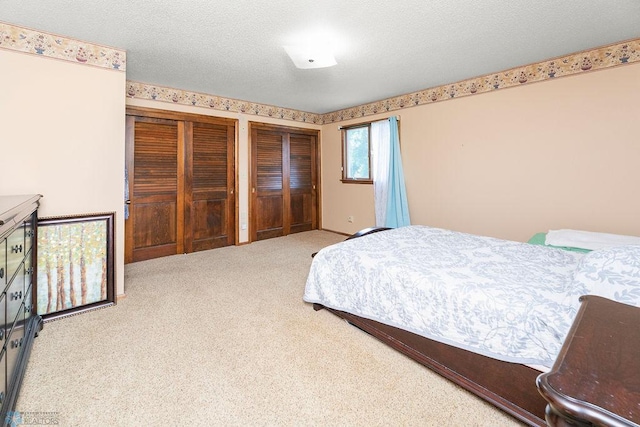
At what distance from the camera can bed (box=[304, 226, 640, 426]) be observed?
1312mm

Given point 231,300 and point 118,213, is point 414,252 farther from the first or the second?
point 118,213

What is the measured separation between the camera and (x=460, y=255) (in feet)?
7.14

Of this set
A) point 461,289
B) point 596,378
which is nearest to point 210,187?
point 461,289

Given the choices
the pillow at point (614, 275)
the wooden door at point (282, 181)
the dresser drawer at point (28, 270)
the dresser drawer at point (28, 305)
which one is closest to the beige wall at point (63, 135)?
the dresser drawer at point (28, 270)

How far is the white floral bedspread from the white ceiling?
1.78 metres

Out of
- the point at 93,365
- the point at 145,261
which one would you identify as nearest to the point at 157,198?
the point at 145,261

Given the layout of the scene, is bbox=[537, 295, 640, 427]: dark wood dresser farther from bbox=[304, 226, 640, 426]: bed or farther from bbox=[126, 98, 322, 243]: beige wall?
bbox=[126, 98, 322, 243]: beige wall

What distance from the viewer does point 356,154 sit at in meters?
5.41

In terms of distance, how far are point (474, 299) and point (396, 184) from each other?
316 centimetres

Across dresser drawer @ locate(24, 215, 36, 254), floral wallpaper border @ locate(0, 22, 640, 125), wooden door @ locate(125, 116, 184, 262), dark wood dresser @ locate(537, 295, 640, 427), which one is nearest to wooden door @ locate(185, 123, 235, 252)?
wooden door @ locate(125, 116, 184, 262)

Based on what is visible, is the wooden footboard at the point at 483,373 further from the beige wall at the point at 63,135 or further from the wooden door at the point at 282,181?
the wooden door at the point at 282,181

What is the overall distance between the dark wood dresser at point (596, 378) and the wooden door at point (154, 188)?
4.46m

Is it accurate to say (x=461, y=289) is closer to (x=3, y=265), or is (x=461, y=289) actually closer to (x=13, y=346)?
(x=3, y=265)

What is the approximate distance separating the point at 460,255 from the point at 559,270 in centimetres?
57
